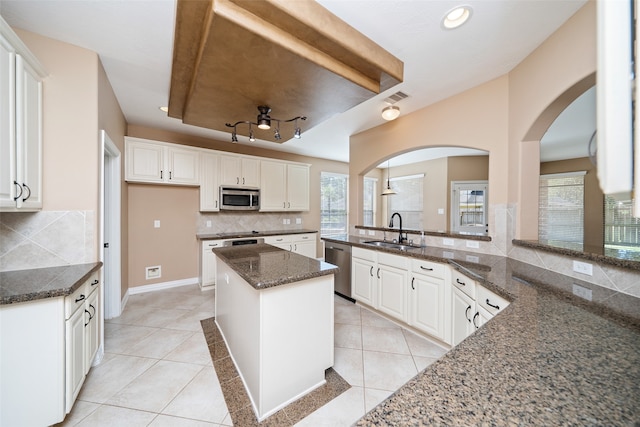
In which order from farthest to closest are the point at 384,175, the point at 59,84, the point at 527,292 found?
1. the point at 384,175
2. the point at 59,84
3. the point at 527,292

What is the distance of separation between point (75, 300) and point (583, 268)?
10.7 feet

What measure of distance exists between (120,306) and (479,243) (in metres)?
4.25

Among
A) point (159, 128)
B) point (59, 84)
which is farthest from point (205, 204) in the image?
point (59, 84)

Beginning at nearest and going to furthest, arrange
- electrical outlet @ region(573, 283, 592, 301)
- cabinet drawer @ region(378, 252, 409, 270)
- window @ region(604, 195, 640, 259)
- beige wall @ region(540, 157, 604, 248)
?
electrical outlet @ region(573, 283, 592, 301) → cabinet drawer @ region(378, 252, 409, 270) → window @ region(604, 195, 640, 259) → beige wall @ region(540, 157, 604, 248)

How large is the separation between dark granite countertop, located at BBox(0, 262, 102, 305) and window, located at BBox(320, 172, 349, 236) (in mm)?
4547

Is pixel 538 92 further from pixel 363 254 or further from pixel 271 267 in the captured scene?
pixel 271 267

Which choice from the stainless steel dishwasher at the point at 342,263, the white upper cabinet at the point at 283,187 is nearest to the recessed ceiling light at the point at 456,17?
the stainless steel dishwasher at the point at 342,263

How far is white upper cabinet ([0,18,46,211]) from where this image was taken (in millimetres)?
1395

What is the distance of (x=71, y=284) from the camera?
1.47 m

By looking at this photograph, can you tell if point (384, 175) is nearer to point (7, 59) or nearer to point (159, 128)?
point (159, 128)

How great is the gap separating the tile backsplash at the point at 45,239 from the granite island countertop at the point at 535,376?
8.17ft

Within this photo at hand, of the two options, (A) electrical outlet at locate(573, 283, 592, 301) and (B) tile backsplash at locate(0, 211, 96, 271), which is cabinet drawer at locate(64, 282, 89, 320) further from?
(A) electrical outlet at locate(573, 283, 592, 301)

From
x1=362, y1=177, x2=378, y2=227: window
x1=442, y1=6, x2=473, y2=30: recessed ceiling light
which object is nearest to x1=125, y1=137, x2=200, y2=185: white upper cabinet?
x1=442, y1=6, x2=473, y2=30: recessed ceiling light

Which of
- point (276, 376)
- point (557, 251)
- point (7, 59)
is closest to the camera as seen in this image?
point (7, 59)
